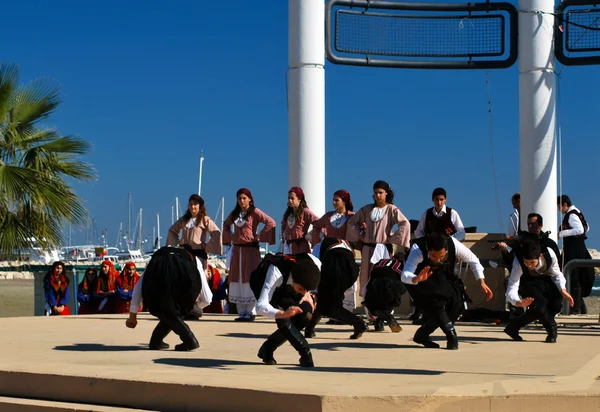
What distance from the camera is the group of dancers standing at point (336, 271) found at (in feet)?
29.9

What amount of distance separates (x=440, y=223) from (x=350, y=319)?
8.41 feet

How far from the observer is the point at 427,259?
10672 millimetres

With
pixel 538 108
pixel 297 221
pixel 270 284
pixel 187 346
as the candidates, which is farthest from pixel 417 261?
pixel 538 108

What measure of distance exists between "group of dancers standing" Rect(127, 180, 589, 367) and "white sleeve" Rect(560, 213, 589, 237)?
2.36 meters

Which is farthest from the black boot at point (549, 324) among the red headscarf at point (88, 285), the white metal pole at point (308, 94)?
the red headscarf at point (88, 285)

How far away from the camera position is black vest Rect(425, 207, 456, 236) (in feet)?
44.8

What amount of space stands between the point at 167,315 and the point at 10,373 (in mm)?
1944

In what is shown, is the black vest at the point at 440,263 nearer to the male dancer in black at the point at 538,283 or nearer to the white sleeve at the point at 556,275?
the male dancer in black at the point at 538,283

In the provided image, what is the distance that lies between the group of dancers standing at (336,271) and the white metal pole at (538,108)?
1939 millimetres

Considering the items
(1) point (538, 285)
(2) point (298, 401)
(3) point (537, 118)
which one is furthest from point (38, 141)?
(2) point (298, 401)

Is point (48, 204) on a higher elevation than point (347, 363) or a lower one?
higher

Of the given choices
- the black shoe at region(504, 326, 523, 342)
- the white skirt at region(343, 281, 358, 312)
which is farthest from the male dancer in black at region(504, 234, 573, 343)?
the white skirt at region(343, 281, 358, 312)

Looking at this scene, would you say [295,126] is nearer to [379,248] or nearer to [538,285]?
[379,248]

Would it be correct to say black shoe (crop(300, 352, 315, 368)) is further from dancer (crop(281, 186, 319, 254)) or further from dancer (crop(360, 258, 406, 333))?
dancer (crop(281, 186, 319, 254))
